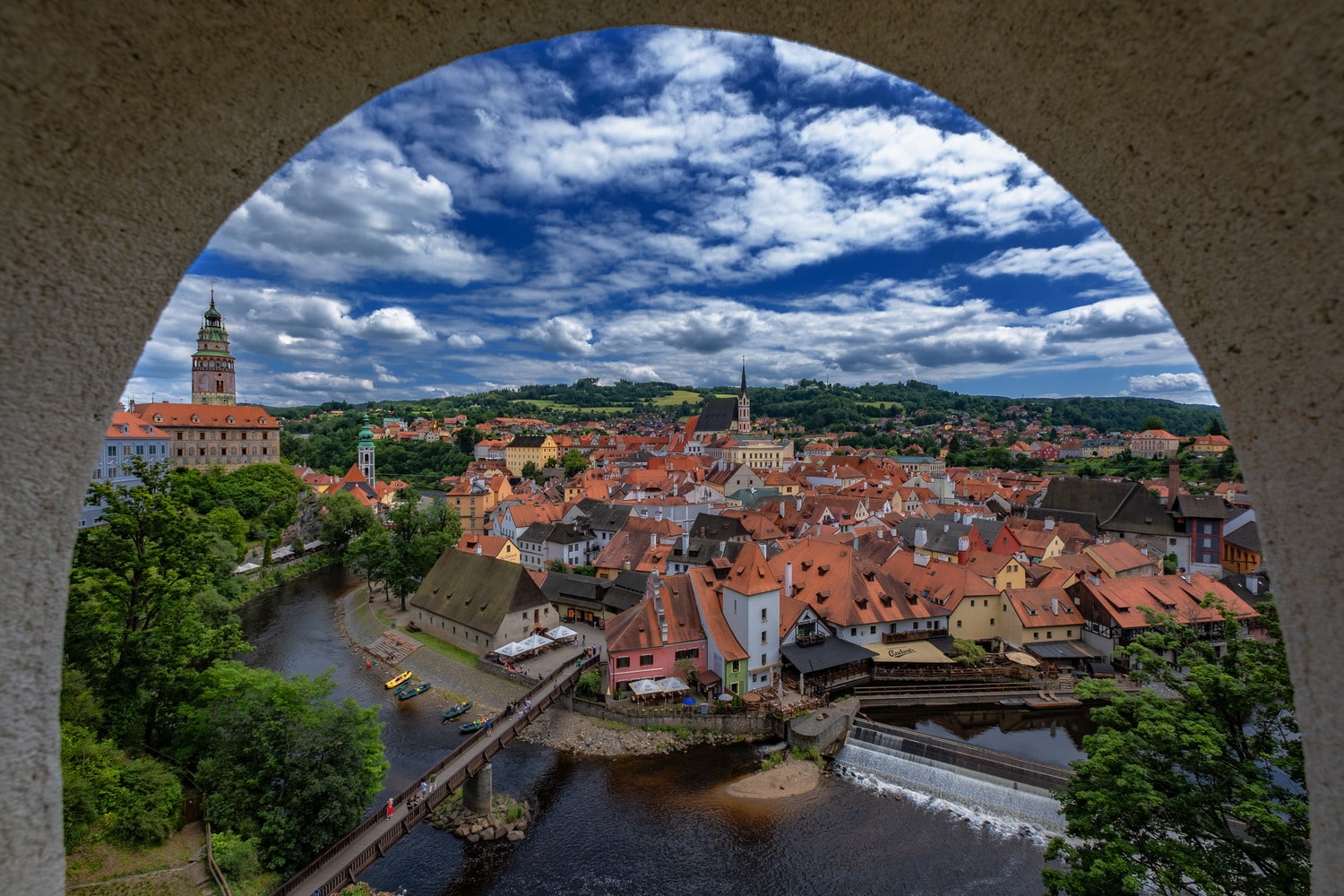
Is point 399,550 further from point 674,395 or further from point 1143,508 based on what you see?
point 674,395

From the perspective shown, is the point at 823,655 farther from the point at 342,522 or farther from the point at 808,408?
the point at 808,408

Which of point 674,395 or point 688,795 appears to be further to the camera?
point 674,395

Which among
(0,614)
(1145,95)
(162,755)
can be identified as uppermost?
(1145,95)

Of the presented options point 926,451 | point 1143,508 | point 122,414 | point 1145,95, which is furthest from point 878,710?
point 926,451

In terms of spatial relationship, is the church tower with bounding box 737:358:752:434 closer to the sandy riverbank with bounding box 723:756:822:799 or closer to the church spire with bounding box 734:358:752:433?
the church spire with bounding box 734:358:752:433

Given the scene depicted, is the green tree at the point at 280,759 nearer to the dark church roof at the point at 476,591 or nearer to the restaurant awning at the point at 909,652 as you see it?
the dark church roof at the point at 476,591

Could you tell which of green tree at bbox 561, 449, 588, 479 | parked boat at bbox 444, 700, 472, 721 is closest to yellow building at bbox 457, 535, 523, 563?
parked boat at bbox 444, 700, 472, 721
